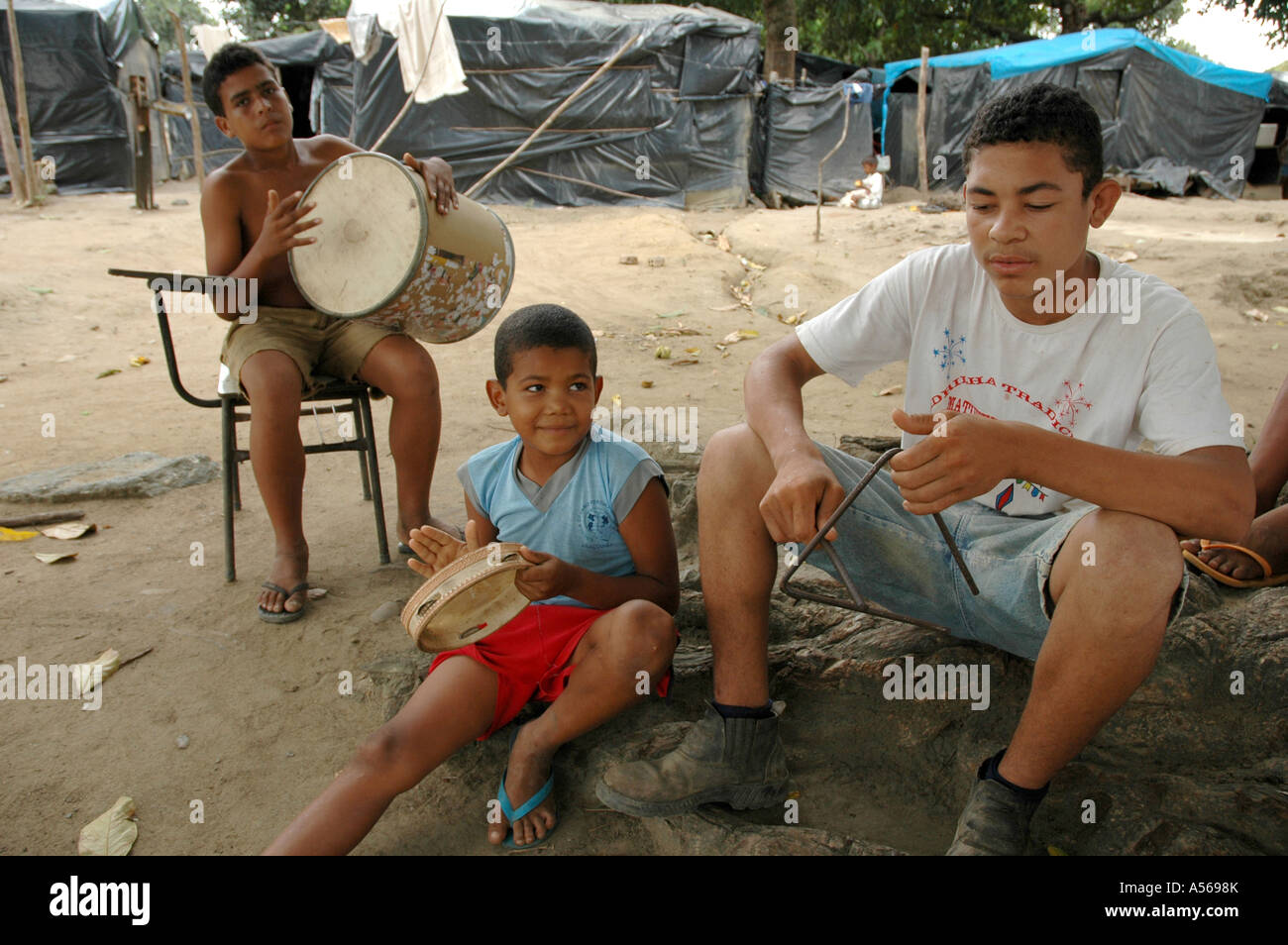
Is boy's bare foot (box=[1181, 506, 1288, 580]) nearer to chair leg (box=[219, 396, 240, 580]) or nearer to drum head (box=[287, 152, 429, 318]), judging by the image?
drum head (box=[287, 152, 429, 318])

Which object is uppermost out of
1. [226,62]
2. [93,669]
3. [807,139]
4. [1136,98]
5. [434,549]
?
[1136,98]

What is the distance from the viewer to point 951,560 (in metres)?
1.76

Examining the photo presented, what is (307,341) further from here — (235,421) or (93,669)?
(93,669)

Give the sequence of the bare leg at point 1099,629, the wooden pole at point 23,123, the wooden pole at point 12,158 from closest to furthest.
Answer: the bare leg at point 1099,629 → the wooden pole at point 12,158 → the wooden pole at point 23,123

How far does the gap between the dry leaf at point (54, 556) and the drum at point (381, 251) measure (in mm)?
1326

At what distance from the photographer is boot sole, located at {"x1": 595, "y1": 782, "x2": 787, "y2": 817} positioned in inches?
67.1

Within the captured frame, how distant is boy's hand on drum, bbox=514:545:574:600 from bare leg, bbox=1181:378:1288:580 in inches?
64.8

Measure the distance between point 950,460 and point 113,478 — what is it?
3.55 meters

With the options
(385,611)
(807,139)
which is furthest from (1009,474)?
(807,139)

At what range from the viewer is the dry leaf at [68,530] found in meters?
3.35

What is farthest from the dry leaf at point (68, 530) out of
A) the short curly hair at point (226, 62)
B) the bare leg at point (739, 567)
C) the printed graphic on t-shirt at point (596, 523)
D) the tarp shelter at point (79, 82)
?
the tarp shelter at point (79, 82)

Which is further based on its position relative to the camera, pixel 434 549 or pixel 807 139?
pixel 807 139

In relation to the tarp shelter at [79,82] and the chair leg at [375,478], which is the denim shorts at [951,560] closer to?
the chair leg at [375,478]

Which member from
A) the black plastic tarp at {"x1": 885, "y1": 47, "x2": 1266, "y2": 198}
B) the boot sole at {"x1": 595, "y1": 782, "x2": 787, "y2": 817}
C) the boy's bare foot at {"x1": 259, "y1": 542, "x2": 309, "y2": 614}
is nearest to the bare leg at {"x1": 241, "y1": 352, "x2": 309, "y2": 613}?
the boy's bare foot at {"x1": 259, "y1": 542, "x2": 309, "y2": 614}
